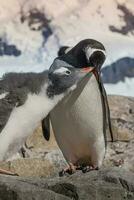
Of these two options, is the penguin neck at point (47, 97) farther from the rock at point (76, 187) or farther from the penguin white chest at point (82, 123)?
the penguin white chest at point (82, 123)

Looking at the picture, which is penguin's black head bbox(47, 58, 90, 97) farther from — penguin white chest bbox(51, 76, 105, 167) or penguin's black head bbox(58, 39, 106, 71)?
penguin white chest bbox(51, 76, 105, 167)

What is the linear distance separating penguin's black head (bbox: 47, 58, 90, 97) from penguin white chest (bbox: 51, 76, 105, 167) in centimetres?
59

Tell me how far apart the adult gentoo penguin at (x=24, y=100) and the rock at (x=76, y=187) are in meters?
0.20

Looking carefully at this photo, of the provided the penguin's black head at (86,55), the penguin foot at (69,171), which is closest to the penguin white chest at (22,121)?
the penguin's black head at (86,55)

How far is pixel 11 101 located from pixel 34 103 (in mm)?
108

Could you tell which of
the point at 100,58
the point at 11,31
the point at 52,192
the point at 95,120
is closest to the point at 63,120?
the point at 95,120

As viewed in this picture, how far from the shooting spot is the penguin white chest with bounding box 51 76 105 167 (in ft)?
12.1

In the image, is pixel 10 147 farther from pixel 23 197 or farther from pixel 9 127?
pixel 23 197

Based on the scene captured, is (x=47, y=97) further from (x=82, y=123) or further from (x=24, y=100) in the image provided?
(x=82, y=123)

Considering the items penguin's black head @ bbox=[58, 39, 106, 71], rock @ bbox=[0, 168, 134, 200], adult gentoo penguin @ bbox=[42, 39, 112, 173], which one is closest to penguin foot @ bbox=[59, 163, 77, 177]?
adult gentoo penguin @ bbox=[42, 39, 112, 173]

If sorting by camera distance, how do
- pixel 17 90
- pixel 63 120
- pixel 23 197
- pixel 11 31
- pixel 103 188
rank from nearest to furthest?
1. pixel 23 197
2. pixel 103 188
3. pixel 17 90
4. pixel 63 120
5. pixel 11 31

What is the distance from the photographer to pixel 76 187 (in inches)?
109

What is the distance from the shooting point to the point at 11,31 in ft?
85.8

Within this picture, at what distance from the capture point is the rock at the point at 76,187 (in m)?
2.58
